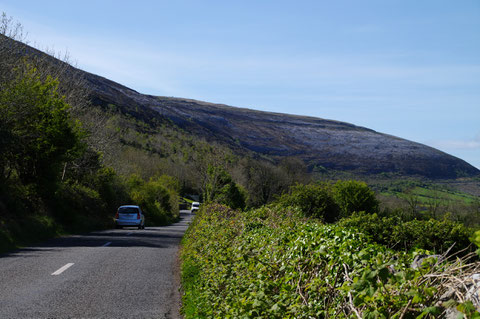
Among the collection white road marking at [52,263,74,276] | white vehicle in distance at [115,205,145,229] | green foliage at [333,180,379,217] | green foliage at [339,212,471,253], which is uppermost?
green foliage at [333,180,379,217]

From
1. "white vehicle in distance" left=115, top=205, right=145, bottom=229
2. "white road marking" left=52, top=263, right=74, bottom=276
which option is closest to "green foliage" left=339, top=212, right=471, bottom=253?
"white road marking" left=52, top=263, right=74, bottom=276

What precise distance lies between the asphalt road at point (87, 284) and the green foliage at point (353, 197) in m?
20.5

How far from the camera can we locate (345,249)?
5.08 m

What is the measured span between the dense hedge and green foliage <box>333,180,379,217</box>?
2618cm

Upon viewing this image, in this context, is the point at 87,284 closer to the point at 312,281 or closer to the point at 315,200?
the point at 312,281

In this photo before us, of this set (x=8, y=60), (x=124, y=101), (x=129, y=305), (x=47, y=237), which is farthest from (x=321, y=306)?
(x=124, y=101)

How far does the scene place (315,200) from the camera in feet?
106

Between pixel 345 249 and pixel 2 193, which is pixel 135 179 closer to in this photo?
pixel 2 193

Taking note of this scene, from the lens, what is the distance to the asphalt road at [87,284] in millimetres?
7973

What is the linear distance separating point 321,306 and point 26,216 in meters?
20.7

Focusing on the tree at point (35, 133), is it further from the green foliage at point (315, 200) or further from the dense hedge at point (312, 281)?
the dense hedge at point (312, 281)

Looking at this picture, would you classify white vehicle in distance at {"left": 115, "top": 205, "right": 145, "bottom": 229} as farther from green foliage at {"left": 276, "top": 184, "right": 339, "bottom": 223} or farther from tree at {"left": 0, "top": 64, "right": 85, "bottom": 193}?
green foliage at {"left": 276, "top": 184, "right": 339, "bottom": 223}

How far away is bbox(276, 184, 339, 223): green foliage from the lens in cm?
3136

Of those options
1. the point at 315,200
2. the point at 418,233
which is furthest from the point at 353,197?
the point at 418,233
